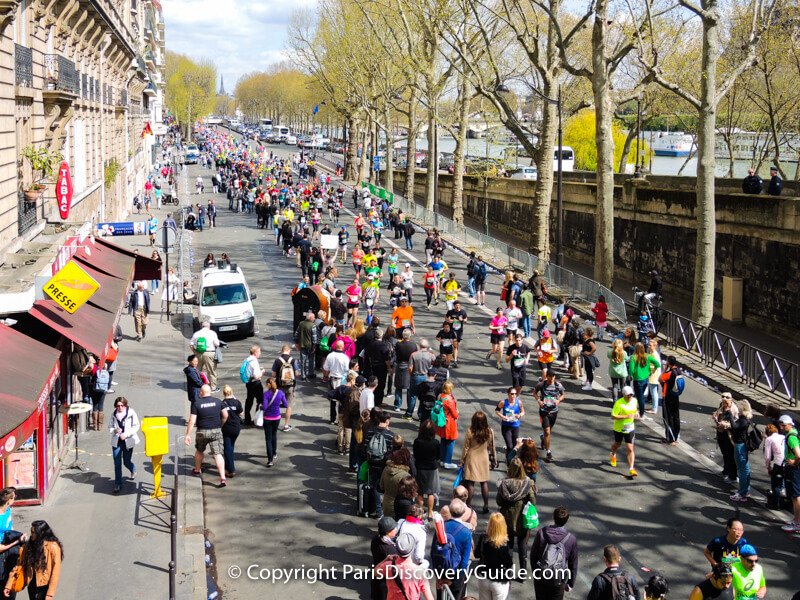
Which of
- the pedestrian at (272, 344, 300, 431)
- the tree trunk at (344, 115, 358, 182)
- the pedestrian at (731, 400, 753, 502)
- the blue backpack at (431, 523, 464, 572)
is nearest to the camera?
the blue backpack at (431, 523, 464, 572)

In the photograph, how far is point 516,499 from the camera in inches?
431

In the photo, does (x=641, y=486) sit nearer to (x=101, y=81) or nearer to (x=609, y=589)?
(x=609, y=589)

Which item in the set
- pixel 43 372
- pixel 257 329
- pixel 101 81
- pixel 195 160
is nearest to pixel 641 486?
pixel 43 372

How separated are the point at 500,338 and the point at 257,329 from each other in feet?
24.8

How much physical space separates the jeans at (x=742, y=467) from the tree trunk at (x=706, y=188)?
12.1m

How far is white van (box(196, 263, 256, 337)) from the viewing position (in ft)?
78.9

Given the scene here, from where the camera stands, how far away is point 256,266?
3628 cm

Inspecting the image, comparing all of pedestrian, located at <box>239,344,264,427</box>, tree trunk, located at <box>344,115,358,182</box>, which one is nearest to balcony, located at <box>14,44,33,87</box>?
pedestrian, located at <box>239,344,264,427</box>

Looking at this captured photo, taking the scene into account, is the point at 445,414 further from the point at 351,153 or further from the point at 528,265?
the point at 351,153

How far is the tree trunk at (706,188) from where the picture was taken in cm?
2480

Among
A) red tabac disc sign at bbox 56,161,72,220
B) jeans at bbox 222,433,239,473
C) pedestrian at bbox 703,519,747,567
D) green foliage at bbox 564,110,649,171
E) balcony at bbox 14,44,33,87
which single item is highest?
green foliage at bbox 564,110,649,171

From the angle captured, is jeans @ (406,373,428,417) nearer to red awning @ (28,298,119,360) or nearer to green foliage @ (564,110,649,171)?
red awning @ (28,298,119,360)

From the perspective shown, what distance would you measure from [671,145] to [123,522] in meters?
98.7

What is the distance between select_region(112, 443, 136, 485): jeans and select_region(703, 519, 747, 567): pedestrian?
324 inches
